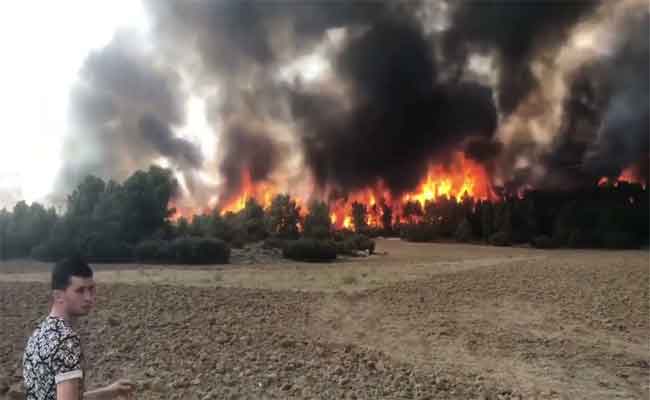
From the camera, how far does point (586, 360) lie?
1144cm

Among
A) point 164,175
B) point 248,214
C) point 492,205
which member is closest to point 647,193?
point 492,205

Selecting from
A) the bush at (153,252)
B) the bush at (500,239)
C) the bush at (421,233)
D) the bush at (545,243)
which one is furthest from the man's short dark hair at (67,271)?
the bush at (421,233)

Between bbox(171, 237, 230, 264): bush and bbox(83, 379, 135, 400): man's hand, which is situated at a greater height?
bbox(171, 237, 230, 264): bush

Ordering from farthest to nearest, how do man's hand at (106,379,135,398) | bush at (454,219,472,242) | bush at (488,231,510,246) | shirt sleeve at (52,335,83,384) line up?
bush at (454,219,472,242) → bush at (488,231,510,246) → man's hand at (106,379,135,398) → shirt sleeve at (52,335,83,384)

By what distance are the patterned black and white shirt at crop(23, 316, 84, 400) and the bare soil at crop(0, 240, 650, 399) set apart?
5.38m

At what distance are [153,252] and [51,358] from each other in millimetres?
28885

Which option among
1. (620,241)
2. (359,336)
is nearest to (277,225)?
(620,241)

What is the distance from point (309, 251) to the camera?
112 ft

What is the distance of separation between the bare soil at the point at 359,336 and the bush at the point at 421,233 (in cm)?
3085

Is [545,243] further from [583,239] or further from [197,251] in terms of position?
[197,251]

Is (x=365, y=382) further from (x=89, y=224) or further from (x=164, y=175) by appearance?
(x=164, y=175)

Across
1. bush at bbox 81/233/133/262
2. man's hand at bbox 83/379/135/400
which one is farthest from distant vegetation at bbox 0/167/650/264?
man's hand at bbox 83/379/135/400

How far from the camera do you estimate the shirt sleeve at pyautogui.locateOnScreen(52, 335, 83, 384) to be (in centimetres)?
334

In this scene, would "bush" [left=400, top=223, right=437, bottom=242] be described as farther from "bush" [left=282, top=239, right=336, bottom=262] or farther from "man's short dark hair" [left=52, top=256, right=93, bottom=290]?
"man's short dark hair" [left=52, top=256, right=93, bottom=290]
